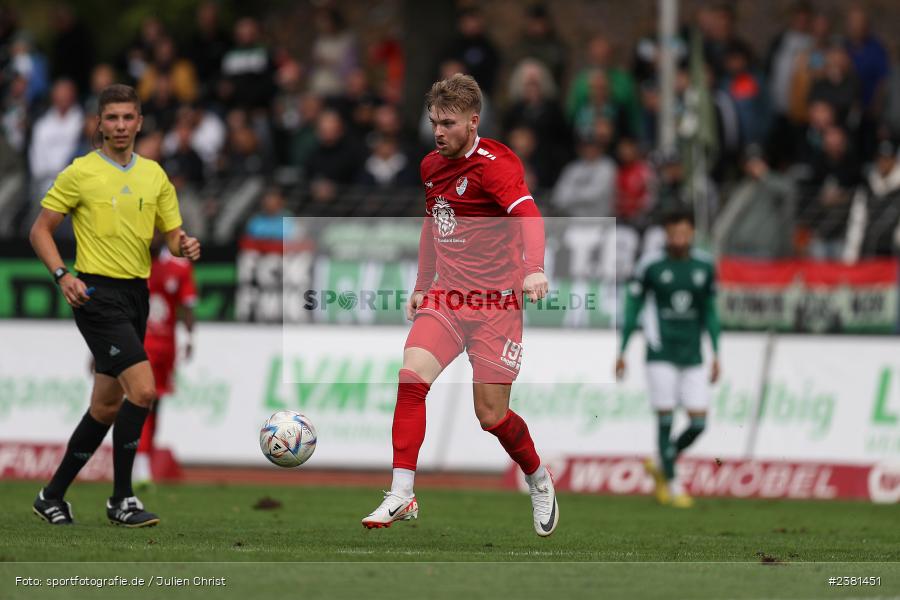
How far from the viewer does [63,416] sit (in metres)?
16.6

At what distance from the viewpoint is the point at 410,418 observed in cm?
905

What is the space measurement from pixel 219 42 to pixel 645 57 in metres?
6.11

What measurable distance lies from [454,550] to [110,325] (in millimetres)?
2633

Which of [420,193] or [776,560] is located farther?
[420,193]

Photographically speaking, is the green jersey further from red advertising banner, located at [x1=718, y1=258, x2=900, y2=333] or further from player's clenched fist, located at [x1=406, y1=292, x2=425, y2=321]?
player's clenched fist, located at [x1=406, y1=292, x2=425, y2=321]

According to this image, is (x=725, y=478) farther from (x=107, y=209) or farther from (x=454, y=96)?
(x=107, y=209)

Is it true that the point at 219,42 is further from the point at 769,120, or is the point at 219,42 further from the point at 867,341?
the point at 867,341

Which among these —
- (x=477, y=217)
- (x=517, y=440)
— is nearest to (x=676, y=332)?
(x=517, y=440)

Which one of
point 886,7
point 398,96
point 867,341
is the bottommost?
point 867,341

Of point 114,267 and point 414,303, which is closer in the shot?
point 414,303

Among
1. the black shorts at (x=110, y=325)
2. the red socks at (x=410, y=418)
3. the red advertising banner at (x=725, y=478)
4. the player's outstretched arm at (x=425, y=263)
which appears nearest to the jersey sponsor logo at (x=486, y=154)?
the player's outstretched arm at (x=425, y=263)

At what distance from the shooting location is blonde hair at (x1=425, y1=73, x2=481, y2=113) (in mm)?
8930

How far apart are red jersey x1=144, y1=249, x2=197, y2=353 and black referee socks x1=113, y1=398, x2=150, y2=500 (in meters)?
4.06

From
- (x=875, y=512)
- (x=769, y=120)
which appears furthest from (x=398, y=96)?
(x=875, y=512)
